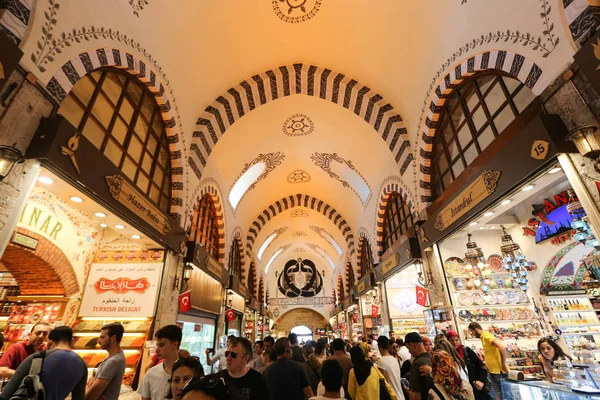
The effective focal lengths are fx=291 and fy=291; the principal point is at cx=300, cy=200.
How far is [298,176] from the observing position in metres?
10.3

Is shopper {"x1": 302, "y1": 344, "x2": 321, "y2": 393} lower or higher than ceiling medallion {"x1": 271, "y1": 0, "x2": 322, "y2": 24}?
lower

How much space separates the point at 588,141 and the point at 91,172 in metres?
4.38

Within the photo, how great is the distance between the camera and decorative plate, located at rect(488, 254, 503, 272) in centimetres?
557

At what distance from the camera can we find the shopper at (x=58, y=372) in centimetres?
172

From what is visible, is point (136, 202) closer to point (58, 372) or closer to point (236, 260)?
point (58, 372)

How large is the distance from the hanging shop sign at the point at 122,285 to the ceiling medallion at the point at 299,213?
A: 875 centimetres

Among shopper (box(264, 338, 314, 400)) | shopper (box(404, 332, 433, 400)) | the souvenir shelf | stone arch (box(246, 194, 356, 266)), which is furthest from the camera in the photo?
stone arch (box(246, 194, 356, 266))

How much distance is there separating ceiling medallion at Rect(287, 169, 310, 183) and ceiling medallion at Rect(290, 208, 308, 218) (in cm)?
275

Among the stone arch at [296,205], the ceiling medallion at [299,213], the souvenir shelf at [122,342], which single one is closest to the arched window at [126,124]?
the souvenir shelf at [122,342]

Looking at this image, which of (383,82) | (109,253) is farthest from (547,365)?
(109,253)

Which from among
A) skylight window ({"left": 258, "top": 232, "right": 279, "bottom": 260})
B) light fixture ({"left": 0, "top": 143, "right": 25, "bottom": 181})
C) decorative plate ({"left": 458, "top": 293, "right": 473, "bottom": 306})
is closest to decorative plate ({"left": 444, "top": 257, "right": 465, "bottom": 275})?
decorative plate ({"left": 458, "top": 293, "right": 473, "bottom": 306})

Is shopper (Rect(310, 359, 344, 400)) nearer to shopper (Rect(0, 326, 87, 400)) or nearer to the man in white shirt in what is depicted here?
the man in white shirt

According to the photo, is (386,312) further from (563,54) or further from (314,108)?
(563,54)

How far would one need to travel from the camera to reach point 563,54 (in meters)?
2.46
